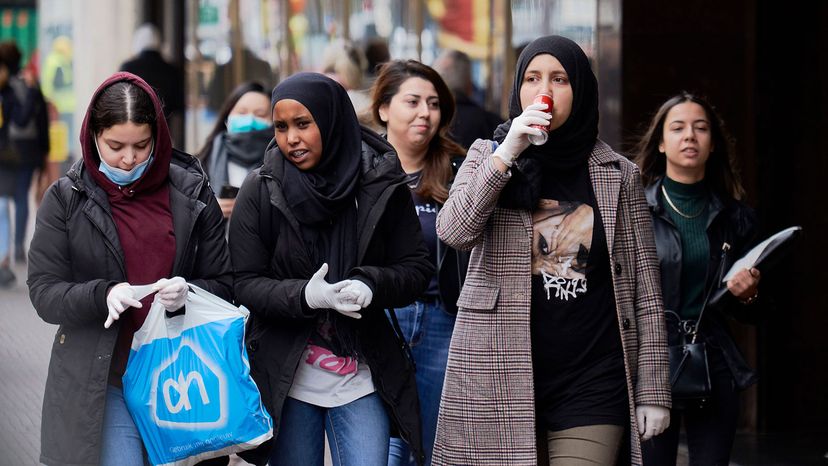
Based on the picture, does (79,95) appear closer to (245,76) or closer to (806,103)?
(245,76)

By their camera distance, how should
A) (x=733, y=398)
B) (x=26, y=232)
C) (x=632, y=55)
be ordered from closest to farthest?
(x=733, y=398), (x=632, y=55), (x=26, y=232)

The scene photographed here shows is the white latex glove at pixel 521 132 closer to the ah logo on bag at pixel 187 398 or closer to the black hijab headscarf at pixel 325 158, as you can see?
the black hijab headscarf at pixel 325 158

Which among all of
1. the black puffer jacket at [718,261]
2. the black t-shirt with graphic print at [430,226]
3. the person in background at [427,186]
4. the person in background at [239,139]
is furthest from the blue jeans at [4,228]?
the black puffer jacket at [718,261]

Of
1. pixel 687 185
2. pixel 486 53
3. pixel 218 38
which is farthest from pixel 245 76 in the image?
pixel 687 185

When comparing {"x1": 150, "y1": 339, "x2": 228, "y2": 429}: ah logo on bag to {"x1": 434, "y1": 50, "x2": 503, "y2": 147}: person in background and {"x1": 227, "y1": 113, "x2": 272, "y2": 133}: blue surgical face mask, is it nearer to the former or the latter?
{"x1": 227, "y1": 113, "x2": 272, "y2": 133}: blue surgical face mask

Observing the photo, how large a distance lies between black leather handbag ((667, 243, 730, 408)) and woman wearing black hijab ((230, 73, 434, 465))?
118cm

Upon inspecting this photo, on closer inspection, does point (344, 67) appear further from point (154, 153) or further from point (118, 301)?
point (118, 301)

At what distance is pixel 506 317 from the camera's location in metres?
4.13

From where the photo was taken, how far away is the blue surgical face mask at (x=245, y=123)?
6.64 metres

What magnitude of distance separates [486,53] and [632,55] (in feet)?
16.9

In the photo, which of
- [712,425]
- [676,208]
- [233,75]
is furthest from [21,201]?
[712,425]

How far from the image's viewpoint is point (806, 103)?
7.30 meters

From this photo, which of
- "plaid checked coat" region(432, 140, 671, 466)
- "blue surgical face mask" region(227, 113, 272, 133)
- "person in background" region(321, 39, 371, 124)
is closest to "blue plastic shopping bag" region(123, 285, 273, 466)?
"plaid checked coat" region(432, 140, 671, 466)

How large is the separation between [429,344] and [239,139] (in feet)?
5.68
